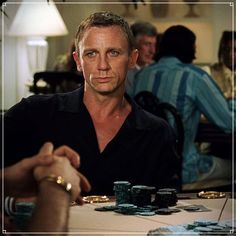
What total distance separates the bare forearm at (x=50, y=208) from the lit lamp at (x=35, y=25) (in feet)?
0.98

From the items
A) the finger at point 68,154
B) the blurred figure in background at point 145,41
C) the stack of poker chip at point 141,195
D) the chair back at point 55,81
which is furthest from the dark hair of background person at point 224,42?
the finger at point 68,154

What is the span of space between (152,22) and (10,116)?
0.54 meters

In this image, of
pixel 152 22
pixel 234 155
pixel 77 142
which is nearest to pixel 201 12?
pixel 152 22

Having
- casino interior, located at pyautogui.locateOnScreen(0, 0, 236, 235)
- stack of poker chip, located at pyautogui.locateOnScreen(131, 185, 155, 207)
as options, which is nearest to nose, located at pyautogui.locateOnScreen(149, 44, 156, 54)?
casino interior, located at pyautogui.locateOnScreen(0, 0, 236, 235)

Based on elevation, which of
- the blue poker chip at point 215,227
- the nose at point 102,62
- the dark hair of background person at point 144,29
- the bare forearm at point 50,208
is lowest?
the blue poker chip at point 215,227

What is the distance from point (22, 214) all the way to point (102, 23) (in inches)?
8.9

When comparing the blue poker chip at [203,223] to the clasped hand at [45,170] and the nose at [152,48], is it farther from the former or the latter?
the nose at [152,48]

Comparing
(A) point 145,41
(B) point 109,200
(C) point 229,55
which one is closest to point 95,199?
(B) point 109,200

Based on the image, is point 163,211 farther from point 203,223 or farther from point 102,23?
point 102,23

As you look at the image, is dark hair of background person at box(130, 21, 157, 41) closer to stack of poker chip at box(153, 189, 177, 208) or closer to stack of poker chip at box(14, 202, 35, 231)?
stack of poker chip at box(153, 189, 177, 208)

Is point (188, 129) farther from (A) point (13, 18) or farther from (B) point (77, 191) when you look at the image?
(B) point (77, 191)

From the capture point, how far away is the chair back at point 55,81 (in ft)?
3.08

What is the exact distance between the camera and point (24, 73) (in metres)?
0.87

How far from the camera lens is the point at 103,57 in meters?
0.75
